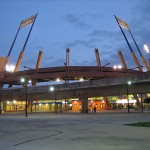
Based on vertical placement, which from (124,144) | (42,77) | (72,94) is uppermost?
(42,77)

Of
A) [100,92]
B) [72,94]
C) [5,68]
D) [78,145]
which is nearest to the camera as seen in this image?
[78,145]

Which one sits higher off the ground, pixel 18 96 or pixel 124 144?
pixel 18 96

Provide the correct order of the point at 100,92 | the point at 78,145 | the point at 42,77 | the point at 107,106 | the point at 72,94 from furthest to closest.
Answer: the point at 42,77 → the point at 107,106 → the point at 72,94 → the point at 100,92 → the point at 78,145

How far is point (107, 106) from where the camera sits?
10844cm

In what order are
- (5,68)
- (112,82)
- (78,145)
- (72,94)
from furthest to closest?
(5,68) < (72,94) < (112,82) < (78,145)

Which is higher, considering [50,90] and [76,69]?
[76,69]

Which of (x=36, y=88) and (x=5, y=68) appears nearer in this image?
(x=36, y=88)

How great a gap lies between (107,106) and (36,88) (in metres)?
32.2

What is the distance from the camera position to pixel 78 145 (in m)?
15.7

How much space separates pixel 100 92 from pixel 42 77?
44824 millimetres

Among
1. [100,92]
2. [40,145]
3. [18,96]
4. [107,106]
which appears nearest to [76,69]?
[107,106]

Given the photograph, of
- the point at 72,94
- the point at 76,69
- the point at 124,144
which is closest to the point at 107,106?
the point at 76,69

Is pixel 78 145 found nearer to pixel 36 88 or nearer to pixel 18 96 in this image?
pixel 36 88

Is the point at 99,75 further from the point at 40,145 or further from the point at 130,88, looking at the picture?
the point at 40,145
